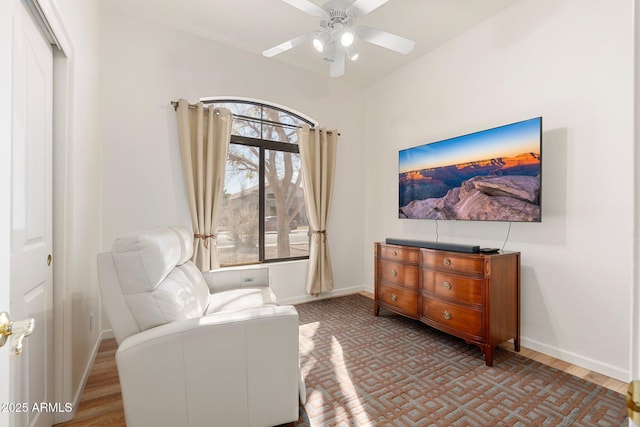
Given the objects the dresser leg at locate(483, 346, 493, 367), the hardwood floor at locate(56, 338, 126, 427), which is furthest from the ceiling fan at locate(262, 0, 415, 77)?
the hardwood floor at locate(56, 338, 126, 427)

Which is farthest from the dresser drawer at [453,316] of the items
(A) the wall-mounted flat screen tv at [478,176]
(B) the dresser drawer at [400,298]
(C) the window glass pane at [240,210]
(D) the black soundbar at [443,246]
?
(C) the window glass pane at [240,210]

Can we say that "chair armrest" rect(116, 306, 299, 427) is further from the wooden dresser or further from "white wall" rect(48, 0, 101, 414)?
the wooden dresser

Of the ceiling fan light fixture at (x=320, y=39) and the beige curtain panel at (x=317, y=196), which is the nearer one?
the ceiling fan light fixture at (x=320, y=39)

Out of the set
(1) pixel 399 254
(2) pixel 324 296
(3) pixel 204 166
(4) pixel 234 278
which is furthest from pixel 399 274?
(3) pixel 204 166

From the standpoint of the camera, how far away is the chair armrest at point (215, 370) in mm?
1336

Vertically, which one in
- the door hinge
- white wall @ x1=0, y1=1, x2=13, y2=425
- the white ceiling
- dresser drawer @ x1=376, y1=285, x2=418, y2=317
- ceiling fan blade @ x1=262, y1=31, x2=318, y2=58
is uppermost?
the white ceiling

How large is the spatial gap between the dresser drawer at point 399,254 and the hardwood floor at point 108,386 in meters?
1.04

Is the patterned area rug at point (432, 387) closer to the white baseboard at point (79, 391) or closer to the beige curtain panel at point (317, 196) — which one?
the beige curtain panel at point (317, 196)

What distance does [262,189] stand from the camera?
3.64 metres

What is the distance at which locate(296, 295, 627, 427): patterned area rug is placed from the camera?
1710 millimetres

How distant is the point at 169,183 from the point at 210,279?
1.11m

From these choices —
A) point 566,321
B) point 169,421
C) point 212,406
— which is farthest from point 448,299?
point 169,421

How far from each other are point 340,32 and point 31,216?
7.55 ft

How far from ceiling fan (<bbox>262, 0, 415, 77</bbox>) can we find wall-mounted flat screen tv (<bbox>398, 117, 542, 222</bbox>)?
1.06 metres
